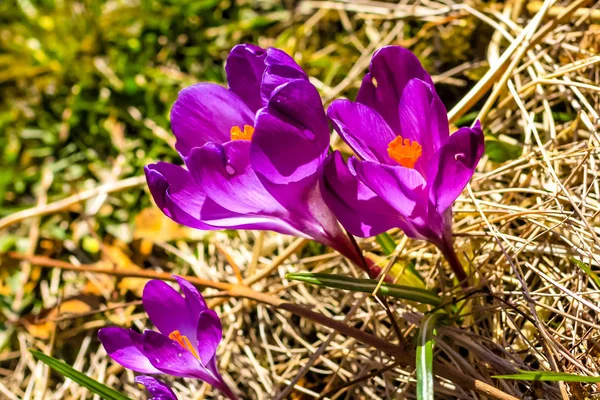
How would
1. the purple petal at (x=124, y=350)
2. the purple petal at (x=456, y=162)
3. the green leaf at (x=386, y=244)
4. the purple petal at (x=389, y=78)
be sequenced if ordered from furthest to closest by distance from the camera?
1. the green leaf at (x=386, y=244)
2. the purple petal at (x=124, y=350)
3. the purple petal at (x=389, y=78)
4. the purple petal at (x=456, y=162)

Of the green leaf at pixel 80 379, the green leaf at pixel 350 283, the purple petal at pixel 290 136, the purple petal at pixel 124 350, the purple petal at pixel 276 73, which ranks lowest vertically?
the green leaf at pixel 80 379

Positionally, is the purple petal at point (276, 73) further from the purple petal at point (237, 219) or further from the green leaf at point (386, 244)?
the green leaf at point (386, 244)

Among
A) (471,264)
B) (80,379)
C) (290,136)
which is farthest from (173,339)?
(471,264)

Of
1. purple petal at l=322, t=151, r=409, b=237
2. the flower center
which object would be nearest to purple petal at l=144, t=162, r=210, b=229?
purple petal at l=322, t=151, r=409, b=237

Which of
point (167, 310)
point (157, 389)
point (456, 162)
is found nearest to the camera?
point (456, 162)

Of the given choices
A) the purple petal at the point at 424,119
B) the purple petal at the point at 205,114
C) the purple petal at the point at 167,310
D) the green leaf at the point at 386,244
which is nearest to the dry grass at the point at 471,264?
the green leaf at the point at 386,244

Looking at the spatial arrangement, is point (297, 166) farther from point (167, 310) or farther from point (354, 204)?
point (167, 310)

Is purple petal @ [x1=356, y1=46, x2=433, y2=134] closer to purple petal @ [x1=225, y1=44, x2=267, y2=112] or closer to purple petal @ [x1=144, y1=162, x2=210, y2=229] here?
purple petal @ [x1=225, y1=44, x2=267, y2=112]

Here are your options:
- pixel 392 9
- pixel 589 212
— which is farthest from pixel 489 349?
pixel 392 9
